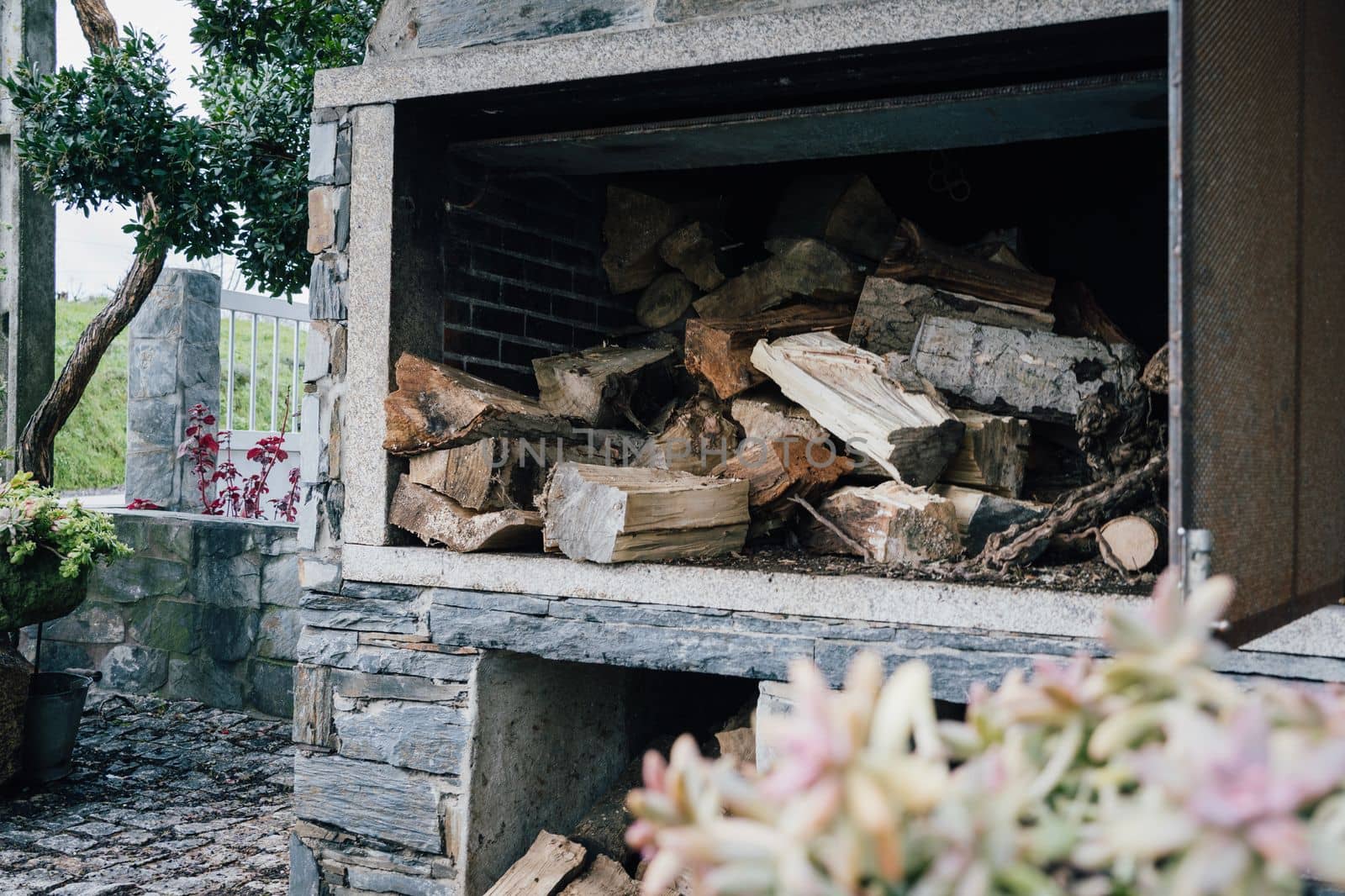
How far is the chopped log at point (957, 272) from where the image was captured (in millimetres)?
3598

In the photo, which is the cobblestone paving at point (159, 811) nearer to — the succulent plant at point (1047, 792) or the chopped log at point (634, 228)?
the chopped log at point (634, 228)

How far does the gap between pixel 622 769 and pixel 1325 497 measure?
7.91ft

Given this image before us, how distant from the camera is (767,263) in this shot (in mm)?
3826

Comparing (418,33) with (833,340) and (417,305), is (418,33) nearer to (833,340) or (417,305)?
(417,305)

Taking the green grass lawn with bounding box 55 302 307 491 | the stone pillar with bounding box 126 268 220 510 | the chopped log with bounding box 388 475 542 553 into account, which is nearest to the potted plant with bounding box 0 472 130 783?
the chopped log with bounding box 388 475 542 553

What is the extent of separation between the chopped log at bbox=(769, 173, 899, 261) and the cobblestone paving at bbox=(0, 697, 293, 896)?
283cm

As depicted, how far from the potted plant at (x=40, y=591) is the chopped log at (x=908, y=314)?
319cm

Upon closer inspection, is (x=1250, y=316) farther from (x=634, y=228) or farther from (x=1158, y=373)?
(x=634, y=228)

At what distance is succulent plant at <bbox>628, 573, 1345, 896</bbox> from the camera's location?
30.7 inches

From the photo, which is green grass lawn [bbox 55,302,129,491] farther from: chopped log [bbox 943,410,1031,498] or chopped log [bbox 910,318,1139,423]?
chopped log [bbox 943,410,1031,498]

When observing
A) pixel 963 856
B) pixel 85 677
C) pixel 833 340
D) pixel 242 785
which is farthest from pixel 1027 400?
pixel 85 677

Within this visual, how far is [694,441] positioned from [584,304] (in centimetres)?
83

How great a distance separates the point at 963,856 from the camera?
2.72 feet

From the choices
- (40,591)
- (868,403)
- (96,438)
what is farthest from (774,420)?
(96,438)
